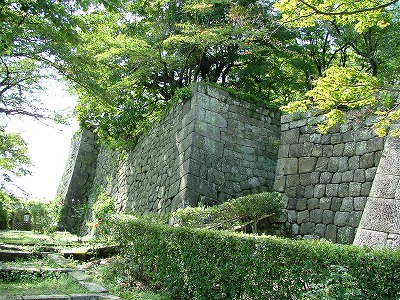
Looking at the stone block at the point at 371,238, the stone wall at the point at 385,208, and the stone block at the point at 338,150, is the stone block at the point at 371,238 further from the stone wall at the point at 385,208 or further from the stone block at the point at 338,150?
the stone block at the point at 338,150

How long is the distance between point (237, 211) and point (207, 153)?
7.15 feet

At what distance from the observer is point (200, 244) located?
4340 mm

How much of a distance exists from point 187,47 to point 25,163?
532 centimetres

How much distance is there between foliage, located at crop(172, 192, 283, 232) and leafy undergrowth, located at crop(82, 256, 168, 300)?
149 cm

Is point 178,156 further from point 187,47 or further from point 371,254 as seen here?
point 371,254

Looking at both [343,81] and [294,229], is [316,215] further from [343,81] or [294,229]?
[343,81]

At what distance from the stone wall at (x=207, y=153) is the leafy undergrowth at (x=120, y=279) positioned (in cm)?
235

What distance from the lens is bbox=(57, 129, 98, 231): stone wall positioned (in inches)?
614

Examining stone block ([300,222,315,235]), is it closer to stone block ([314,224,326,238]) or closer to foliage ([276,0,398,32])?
stone block ([314,224,326,238])

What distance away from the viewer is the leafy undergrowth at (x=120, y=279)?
4.68 metres

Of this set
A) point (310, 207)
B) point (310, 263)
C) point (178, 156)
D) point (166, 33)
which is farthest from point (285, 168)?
point (166, 33)

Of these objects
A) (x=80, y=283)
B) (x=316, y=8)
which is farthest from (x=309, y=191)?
(x=80, y=283)

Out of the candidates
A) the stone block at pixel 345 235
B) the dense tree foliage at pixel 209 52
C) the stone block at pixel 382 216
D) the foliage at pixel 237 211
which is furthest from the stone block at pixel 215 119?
the stone block at pixel 382 216

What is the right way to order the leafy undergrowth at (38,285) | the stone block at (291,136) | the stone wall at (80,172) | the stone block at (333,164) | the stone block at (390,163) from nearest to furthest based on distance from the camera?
the leafy undergrowth at (38,285), the stone block at (390,163), the stone block at (333,164), the stone block at (291,136), the stone wall at (80,172)
